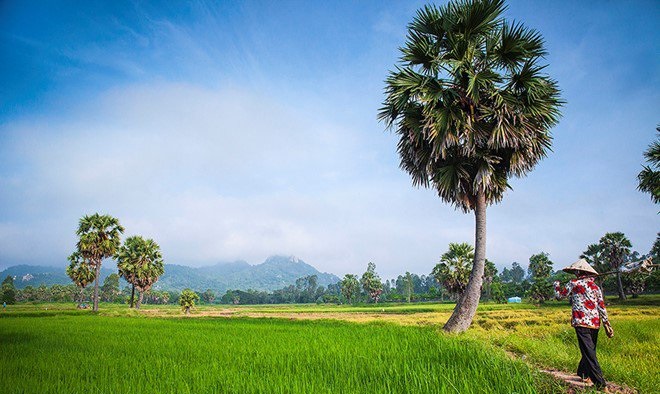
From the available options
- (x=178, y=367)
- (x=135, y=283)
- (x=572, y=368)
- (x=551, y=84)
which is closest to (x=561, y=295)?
(x=572, y=368)

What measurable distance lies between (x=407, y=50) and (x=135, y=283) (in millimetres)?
60051

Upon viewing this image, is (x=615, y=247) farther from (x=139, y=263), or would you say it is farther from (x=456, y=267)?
(x=139, y=263)

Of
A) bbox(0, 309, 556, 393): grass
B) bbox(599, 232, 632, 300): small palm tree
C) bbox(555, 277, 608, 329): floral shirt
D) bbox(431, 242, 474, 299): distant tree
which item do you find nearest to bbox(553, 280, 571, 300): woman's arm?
bbox(555, 277, 608, 329): floral shirt

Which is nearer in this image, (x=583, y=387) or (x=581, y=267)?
(x=583, y=387)

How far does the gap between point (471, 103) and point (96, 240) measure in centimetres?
5348

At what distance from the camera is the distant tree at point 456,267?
1801 inches

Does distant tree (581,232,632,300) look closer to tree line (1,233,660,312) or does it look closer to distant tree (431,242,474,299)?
tree line (1,233,660,312)

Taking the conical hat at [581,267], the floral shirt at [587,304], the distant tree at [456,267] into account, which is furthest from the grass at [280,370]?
the distant tree at [456,267]

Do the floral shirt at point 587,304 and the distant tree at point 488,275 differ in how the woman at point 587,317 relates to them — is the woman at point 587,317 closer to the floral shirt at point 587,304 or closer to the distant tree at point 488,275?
the floral shirt at point 587,304

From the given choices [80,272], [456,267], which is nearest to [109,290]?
[80,272]

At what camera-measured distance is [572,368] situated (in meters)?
7.14

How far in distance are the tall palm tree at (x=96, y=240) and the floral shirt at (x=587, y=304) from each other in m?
55.8

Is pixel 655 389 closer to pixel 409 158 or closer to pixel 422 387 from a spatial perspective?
pixel 422 387

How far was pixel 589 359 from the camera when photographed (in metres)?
5.80
